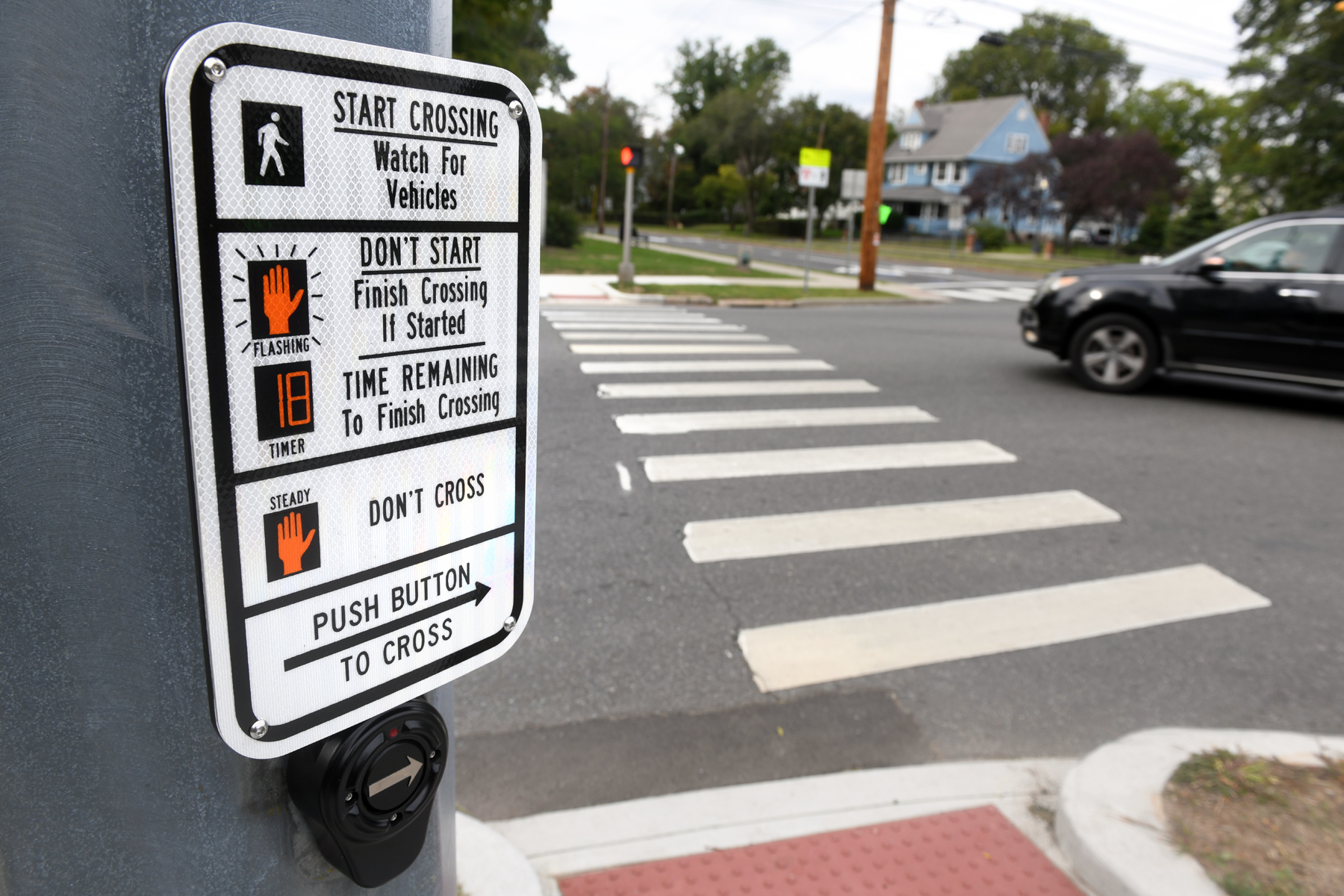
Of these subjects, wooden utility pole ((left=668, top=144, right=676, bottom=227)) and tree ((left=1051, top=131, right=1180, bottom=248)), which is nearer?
tree ((left=1051, top=131, right=1180, bottom=248))

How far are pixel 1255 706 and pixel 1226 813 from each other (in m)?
1.20

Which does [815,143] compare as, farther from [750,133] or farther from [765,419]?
[765,419]

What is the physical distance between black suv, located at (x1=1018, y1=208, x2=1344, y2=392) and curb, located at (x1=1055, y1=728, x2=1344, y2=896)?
643 centimetres

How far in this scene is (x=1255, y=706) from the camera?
12.2 feet

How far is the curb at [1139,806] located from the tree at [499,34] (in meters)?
2.94

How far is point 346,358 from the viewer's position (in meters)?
1.03

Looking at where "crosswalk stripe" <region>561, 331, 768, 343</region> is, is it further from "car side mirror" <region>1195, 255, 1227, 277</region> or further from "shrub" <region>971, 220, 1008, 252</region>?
"shrub" <region>971, 220, 1008, 252</region>

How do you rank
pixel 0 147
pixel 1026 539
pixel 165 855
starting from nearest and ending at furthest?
pixel 0 147
pixel 165 855
pixel 1026 539

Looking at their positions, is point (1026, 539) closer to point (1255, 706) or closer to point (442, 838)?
point (1255, 706)

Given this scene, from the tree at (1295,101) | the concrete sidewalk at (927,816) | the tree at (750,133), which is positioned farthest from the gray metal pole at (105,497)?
the tree at (750,133)

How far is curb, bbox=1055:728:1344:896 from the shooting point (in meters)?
2.50

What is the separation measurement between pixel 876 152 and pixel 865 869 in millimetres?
19945

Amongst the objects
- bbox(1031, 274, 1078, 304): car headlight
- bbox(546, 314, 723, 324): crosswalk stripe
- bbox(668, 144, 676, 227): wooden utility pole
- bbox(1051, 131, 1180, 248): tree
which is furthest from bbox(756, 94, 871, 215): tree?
bbox(1031, 274, 1078, 304): car headlight

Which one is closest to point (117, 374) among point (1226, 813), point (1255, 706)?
point (1226, 813)
